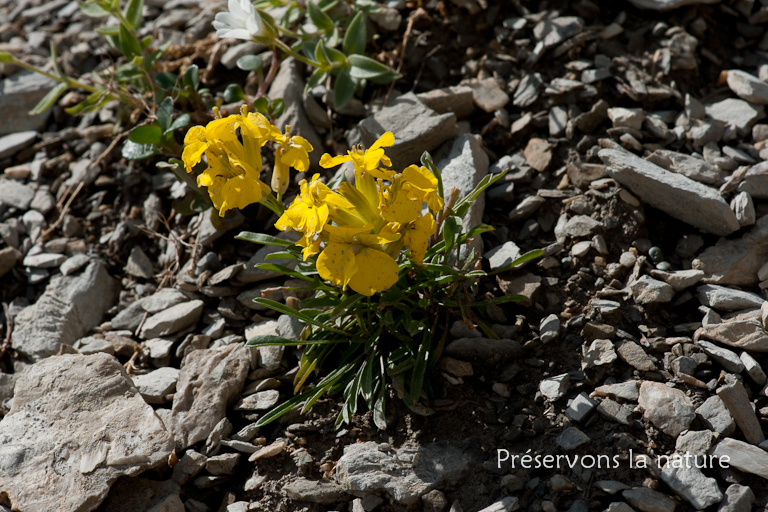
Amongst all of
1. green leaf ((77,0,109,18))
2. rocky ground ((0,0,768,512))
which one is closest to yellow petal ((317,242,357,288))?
rocky ground ((0,0,768,512))

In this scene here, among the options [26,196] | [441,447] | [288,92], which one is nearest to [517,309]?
[441,447]

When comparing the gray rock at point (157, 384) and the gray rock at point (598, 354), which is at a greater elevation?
the gray rock at point (598, 354)

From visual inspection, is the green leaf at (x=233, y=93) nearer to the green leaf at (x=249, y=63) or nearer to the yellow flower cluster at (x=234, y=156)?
the green leaf at (x=249, y=63)

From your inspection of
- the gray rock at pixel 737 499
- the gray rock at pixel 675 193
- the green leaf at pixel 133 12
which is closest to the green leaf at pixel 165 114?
the green leaf at pixel 133 12

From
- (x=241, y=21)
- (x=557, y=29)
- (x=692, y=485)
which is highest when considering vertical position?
(x=241, y=21)

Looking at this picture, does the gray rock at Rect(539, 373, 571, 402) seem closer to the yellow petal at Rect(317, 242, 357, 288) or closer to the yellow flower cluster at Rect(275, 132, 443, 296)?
the yellow flower cluster at Rect(275, 132, 443, 296)

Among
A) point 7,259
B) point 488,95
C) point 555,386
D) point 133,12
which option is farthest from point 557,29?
point 7,259

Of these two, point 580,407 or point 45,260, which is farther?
point 45,260

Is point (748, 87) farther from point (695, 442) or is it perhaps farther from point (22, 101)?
point (22, 101)
